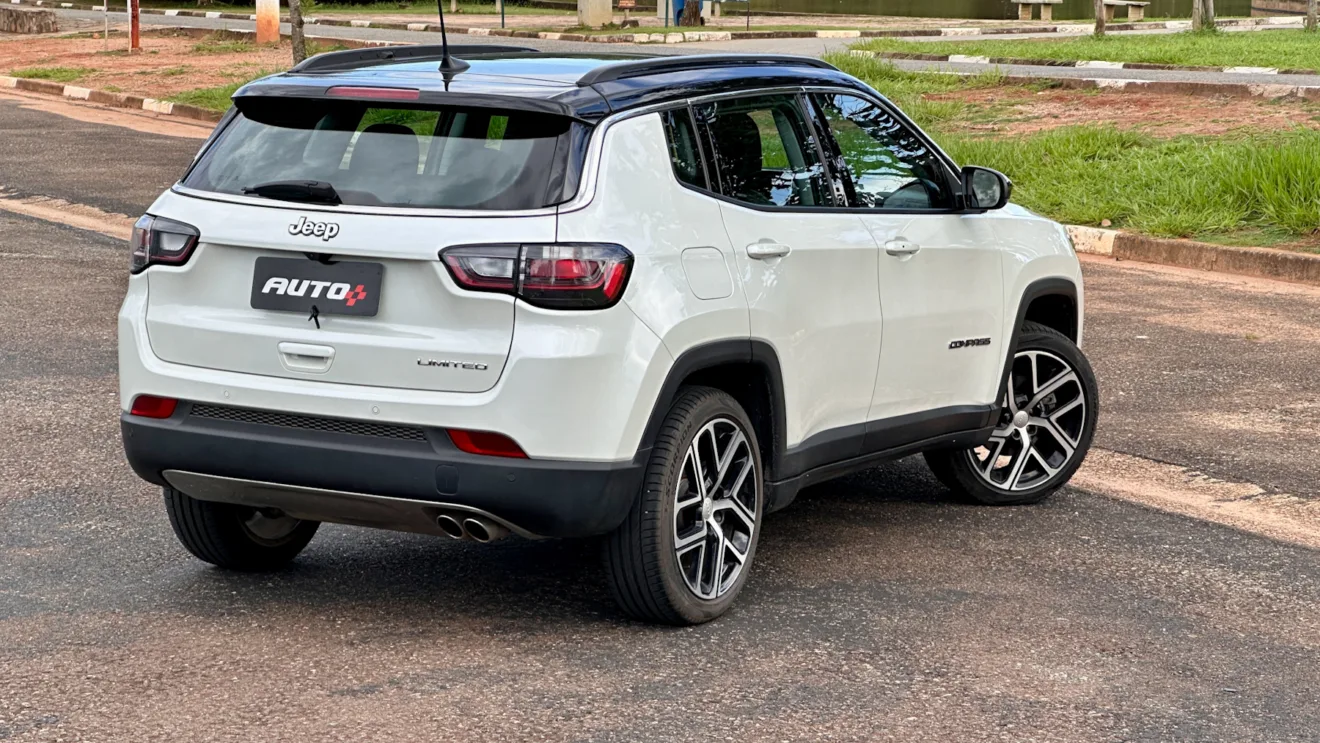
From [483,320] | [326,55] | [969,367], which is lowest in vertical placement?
[969,367]

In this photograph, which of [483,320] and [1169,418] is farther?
[1169,418]

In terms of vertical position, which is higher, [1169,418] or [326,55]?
[326,55]

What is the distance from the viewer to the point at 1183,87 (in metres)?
17.2

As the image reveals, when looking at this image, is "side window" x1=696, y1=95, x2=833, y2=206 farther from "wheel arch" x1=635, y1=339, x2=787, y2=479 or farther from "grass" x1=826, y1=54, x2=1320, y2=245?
"grass" x1=826, y1=54, x2=1320, y2=245

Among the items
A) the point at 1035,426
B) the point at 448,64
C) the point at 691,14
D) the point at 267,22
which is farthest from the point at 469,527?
the point at 691,14

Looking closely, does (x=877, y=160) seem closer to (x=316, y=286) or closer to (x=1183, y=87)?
(x=316, y=286)

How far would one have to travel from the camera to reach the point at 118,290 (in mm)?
10375

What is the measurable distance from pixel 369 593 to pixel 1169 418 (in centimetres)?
405

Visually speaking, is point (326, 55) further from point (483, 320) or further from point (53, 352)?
point (53, 352)

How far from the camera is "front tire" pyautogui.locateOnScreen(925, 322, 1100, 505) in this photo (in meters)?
6.32

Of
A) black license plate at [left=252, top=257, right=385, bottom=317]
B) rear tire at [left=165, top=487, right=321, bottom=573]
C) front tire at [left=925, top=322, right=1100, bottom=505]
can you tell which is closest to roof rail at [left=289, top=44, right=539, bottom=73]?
black license plate at [left=252, top=257, right=385, bottom=317]

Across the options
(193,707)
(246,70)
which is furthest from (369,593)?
(246,70)

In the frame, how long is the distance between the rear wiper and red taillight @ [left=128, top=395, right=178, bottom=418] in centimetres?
60

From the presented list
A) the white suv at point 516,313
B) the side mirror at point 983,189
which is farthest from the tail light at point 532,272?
the side mirror at point 983,189
